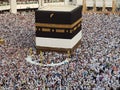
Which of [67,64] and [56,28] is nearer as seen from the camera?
[67,64]

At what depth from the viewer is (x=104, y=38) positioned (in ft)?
108

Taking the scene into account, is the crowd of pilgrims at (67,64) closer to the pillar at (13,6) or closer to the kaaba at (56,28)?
the kaaba at (56,28)

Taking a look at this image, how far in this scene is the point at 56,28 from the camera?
94.0ft

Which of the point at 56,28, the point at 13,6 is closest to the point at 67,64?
the point at 56,28

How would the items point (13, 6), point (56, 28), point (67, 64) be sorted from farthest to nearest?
1. point (13, 6)
2. point (56, 28)
3. point (67, 64)

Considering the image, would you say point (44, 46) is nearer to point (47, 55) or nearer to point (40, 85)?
point (47, 55)

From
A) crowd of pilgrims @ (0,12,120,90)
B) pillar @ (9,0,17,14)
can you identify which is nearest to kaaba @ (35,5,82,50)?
crowd of pilgrims @ (0,12,120,90)

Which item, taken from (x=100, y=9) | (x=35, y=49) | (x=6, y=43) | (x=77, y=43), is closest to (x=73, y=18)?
(x=77, y=43)

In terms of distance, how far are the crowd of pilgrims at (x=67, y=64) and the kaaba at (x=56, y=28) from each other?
2.69 ft

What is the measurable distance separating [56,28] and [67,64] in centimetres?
466

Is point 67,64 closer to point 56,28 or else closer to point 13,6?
point 56,28

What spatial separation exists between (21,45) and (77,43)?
17.7 feet

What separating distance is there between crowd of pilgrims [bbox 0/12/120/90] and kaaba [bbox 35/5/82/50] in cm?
82

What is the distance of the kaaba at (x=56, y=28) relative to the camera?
2841cm
